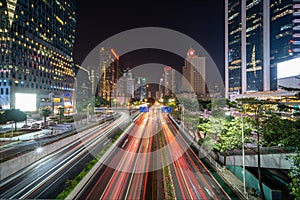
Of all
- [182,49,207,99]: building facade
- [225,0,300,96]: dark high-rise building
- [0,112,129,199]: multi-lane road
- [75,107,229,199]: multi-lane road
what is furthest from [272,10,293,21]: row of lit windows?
[182,49,207,99]: building facade

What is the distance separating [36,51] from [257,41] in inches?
3458

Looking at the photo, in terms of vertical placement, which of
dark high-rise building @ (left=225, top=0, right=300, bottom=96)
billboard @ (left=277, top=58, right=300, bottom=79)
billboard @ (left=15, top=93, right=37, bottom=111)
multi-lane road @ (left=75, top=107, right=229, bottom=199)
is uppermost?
dark high-rise building @ (left=225, top=0, right=300, bottom=96)

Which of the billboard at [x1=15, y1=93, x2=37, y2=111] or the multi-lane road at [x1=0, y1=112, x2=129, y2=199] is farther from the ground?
the billboard at [x1=15, y1=93, x2=37, y2=111]

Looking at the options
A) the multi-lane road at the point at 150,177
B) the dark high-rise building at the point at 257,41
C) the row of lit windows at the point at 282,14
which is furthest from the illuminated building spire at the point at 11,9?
the row of lit windows at the point at 282,14

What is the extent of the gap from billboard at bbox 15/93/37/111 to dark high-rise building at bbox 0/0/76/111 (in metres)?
1.03

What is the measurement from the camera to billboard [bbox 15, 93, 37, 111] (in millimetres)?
39594

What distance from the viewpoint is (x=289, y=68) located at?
33656 mm

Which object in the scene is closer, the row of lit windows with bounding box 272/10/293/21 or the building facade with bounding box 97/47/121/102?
the row of lit windows with bounding box 272/10/293/21

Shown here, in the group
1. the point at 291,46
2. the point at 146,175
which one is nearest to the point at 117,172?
the point at 146,175

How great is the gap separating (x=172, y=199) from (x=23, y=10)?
68.3 metres

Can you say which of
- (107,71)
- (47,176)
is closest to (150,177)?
(47,176)

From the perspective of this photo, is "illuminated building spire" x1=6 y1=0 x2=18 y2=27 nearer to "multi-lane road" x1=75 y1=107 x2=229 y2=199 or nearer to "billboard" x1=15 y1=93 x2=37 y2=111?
"billboard" x1=15 y1=93 x2=37 y2=111

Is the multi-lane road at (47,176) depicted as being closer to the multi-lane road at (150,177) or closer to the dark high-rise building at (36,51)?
the multi-lane road at (150,177)

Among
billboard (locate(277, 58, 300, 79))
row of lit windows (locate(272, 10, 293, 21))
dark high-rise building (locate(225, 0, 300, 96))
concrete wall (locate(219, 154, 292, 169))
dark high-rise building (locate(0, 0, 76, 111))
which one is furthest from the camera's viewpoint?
dark high-rise building (locate(225, 0, 300, 96))
